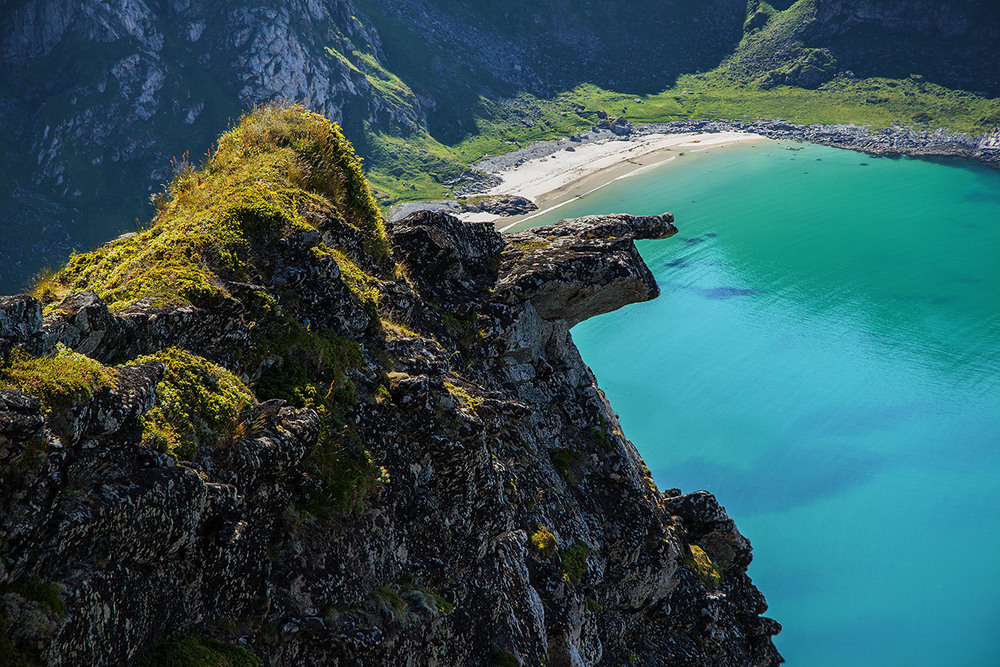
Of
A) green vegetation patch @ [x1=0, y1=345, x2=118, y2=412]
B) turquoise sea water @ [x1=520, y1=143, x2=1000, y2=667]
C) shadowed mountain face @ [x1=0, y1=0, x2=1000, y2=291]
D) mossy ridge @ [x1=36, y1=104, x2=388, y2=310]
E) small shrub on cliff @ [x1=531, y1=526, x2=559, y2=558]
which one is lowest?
turquoise sea water @ [x1=520, y1=143, x2=1000, y2=667]

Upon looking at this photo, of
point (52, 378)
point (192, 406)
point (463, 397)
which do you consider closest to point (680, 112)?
point (463, 397)

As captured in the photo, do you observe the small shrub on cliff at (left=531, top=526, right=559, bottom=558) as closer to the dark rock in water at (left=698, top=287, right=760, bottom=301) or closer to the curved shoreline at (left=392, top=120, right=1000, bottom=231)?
the dark rock in water at (left=698, top=287, right=760, bottom=301)

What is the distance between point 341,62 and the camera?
143875 mm

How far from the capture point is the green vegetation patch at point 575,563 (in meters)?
14.7

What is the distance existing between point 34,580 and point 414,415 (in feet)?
21.1

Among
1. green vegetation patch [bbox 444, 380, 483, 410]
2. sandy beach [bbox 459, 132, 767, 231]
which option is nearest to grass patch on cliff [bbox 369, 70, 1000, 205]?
sandy beach [bbox 459, 132, 767, 231]

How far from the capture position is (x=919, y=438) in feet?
170

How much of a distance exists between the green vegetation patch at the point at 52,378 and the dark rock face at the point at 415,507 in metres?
0.14

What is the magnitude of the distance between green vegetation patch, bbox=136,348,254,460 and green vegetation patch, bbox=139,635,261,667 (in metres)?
2.29

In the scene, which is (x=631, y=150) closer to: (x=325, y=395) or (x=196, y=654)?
(x=325, y=395)

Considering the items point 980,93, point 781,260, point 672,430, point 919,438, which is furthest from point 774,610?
point 980,93

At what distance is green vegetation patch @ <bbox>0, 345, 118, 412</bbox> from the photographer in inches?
276

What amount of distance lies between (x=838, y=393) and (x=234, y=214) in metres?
57.8

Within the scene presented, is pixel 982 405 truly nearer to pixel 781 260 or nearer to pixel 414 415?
pixel 781 260
